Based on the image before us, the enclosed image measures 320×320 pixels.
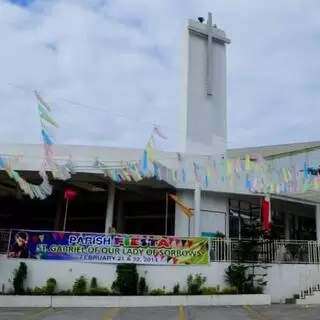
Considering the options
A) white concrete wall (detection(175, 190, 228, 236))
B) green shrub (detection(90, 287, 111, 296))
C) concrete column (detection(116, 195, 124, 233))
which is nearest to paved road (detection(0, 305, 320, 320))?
green shrub (detection(90, 287, 111, 296))

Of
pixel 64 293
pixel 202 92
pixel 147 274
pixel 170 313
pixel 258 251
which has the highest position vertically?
pixel 202 92

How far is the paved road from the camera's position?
13.8 m

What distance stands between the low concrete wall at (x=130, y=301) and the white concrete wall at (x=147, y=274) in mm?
963

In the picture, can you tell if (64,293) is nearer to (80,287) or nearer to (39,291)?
(80,287)

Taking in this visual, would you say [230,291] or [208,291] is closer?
[208,291]

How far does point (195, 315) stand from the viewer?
14.3 meters

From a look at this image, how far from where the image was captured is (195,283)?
1808 cm

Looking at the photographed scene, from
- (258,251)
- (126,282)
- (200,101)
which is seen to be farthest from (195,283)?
(200,101)

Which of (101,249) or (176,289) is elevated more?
(101,249)

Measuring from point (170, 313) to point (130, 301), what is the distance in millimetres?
2408

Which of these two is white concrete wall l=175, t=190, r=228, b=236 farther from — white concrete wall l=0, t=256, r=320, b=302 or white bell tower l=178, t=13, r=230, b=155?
white concrete wall l=0, t=256, r=320, b=302

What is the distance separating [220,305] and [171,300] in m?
1.67

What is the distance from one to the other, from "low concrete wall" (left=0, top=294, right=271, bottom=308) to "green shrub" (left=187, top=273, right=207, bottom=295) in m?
0.46

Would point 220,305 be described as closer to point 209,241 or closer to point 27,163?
point 209,241
